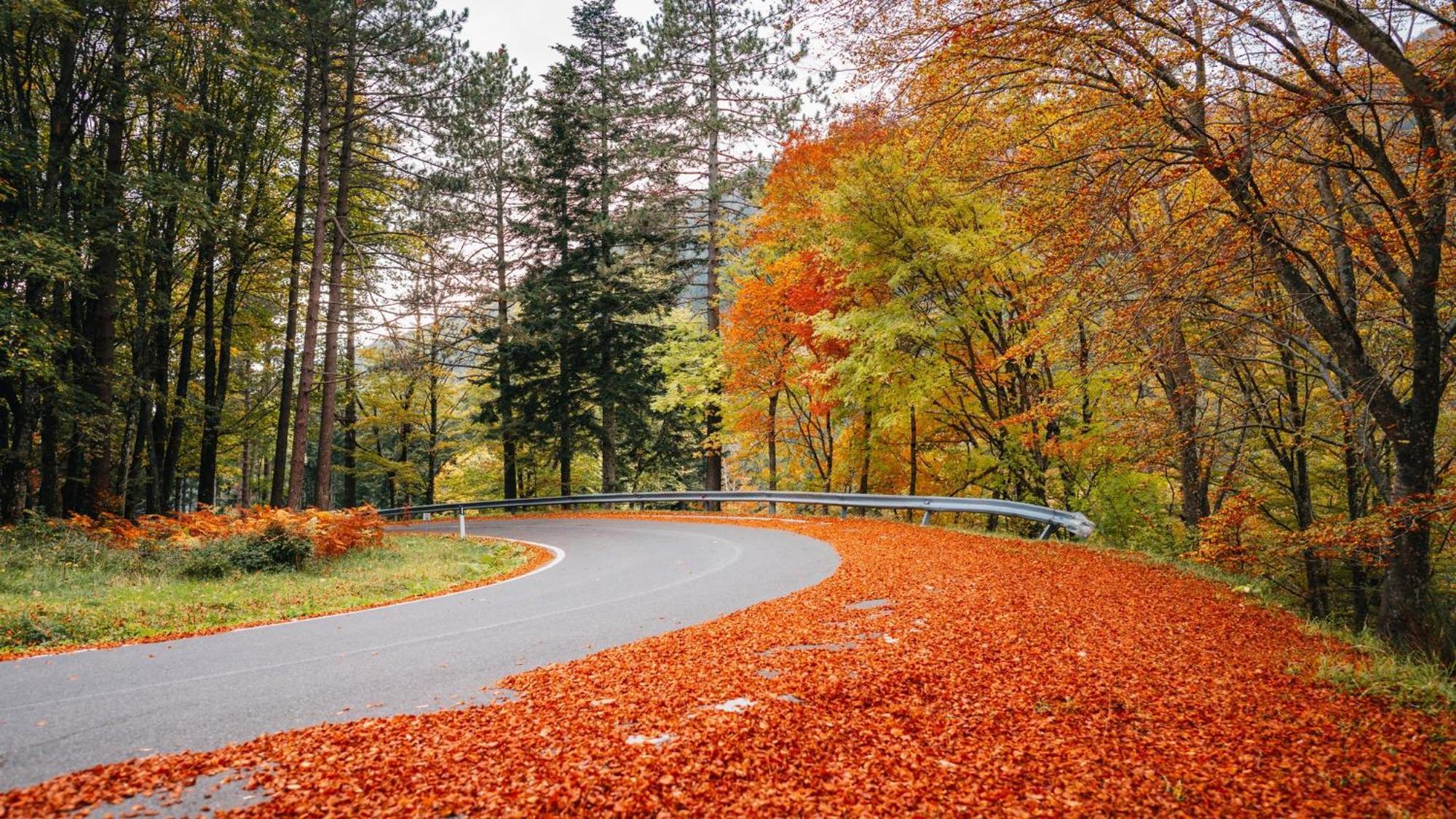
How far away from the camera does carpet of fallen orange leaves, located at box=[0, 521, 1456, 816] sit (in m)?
3.22

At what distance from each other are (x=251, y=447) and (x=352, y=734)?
33.4m

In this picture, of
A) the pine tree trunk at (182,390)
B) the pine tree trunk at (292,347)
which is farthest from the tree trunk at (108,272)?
the pine tree trunk at (182,390)

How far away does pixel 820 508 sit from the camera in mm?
21531

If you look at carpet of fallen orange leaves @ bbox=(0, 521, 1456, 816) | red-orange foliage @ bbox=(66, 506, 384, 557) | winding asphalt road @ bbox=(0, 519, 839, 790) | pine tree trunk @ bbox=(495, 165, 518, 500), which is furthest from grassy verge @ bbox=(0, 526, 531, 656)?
pine tree trunk @ bbox=(495, 165, 518, 500)

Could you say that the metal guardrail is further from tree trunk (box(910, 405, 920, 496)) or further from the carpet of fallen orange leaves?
the carpet of fallen orange leaves

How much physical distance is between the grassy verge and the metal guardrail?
17.4 feet

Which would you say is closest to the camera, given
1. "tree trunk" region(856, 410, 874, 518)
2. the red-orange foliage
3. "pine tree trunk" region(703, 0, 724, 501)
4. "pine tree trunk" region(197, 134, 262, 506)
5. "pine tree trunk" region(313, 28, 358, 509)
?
the red-orange foliage

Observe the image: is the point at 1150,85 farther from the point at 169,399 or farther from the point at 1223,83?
the point at 169,399

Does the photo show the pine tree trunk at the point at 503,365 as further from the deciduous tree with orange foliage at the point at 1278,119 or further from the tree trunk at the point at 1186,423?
the deciduous tree with orange foliage at the point at 1278,119

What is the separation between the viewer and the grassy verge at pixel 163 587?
7125 millimetres

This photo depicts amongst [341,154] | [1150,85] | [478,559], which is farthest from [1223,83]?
[341,154]

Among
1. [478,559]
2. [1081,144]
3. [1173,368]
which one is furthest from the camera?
[478,559]

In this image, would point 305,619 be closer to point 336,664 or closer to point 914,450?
point 336,664

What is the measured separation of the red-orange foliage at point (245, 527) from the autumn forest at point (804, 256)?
200cm
